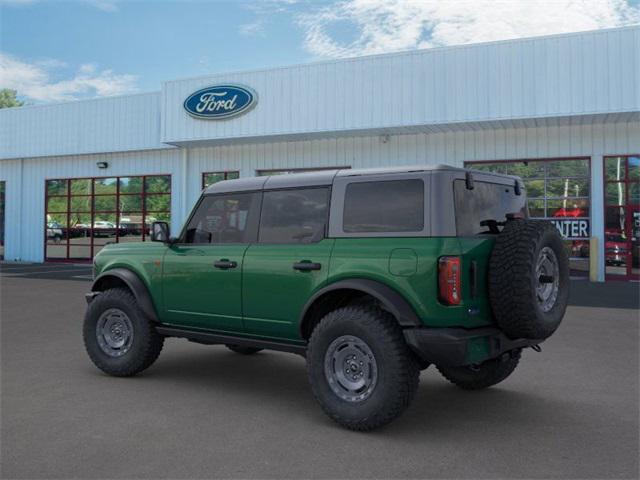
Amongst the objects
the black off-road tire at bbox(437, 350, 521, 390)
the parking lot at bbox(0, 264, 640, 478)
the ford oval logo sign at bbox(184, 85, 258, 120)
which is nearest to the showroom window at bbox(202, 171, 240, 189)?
the ford oval logo sign at bbox(184, 85, 258, 120)

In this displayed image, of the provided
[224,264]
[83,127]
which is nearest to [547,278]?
[224,264]

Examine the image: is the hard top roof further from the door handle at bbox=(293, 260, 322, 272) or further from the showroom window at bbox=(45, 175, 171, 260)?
the showroom window at bbox=(45, 175, 171, 260)

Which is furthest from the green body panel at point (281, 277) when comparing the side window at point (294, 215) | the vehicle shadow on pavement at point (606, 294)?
the vehicle shadow on pavement at point (606, 294)

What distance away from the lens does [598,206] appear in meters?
17.2

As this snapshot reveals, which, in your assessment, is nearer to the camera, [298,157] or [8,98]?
[298,157]

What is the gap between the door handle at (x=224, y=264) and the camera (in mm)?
5438

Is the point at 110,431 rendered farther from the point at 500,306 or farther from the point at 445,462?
the point at 500,306

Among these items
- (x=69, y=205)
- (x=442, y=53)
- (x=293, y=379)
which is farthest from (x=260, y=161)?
(x=293, y=379)

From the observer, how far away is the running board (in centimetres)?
514

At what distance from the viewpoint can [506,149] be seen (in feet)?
59.0

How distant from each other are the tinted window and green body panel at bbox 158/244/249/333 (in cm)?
111

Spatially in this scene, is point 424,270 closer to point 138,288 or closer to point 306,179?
point 306,179

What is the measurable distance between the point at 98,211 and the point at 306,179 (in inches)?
845

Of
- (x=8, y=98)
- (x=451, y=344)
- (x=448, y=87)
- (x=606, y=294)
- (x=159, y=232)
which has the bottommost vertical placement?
(x=606, y=294)
